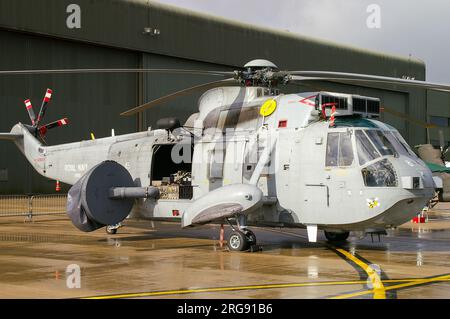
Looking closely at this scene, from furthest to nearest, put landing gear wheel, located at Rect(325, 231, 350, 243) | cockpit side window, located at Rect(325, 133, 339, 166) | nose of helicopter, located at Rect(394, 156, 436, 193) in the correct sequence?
landing gear wheel, located at Rect(325, 231, 350, 243) → cockpit side window, located at Rect(325, 133, 339, 166) → nose of helicopter, located at Rect(394, 156, 436, 193)

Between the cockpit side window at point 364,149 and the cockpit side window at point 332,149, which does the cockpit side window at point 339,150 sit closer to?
the cockpit side window at point 332,149

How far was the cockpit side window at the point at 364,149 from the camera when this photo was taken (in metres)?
13.7

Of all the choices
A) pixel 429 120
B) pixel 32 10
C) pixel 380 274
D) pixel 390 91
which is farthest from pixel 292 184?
pixel 429 120

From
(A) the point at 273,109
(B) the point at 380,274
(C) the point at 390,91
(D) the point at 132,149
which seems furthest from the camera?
(C) the point at 390,91

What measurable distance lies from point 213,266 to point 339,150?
400cm

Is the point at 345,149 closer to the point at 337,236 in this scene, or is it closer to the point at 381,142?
the point at 381,142

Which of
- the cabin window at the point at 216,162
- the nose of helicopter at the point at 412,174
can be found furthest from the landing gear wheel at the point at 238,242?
the nose of helicopter at the point at 412,174

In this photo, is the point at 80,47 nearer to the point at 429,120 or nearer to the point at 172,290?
the point at 172,290

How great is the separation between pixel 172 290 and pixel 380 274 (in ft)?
13.0

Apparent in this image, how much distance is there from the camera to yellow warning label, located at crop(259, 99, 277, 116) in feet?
50.3

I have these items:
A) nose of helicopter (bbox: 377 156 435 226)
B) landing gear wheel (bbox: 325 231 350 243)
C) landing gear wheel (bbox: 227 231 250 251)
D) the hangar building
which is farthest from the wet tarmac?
the hangar building

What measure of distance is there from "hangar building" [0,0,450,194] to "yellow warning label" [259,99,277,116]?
30017mm

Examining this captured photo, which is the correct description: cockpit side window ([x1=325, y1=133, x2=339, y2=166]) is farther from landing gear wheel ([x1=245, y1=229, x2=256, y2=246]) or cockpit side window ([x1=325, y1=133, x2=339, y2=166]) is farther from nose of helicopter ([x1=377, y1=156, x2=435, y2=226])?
landing gear wheel ([x1=245, y1=229, x2=256, y2=246])

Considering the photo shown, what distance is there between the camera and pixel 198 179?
16453 millimetres
